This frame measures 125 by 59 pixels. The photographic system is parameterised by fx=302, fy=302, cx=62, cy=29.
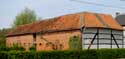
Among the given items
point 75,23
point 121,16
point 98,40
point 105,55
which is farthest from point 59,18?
point 121,16

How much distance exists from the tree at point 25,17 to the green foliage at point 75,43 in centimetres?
3675

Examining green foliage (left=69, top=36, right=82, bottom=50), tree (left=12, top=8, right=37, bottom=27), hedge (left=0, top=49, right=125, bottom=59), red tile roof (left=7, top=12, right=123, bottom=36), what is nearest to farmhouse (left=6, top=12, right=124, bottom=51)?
red tile roof (left=7, top=12, right=123, bottom=36)

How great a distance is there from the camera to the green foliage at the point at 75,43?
3494 cm

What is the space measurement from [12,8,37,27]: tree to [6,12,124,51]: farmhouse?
27.1 metres

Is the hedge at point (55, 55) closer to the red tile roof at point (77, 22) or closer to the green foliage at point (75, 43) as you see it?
the green foliage at point (75, 43)

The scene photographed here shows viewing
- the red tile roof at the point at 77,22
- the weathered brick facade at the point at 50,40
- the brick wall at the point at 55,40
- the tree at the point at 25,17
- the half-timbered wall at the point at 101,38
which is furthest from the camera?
the tree at the point at 25,17

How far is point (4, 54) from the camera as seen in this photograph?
1146 inches

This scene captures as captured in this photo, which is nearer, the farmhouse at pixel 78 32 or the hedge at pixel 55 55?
the hedge at pixel 55 55

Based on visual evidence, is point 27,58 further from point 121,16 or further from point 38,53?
point 121,16

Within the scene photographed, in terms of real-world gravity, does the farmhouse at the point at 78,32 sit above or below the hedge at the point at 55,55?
above

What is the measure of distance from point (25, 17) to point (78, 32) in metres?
38.6

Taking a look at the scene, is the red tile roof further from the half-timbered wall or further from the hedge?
the hedge

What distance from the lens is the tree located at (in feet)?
235

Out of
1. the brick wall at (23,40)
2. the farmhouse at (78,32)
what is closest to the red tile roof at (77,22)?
the farmhouse at (78,32)
